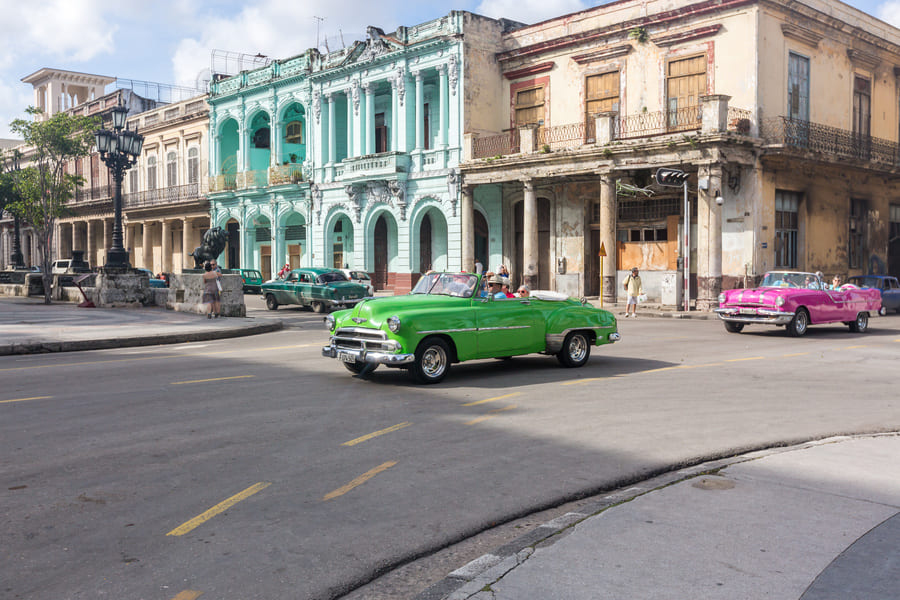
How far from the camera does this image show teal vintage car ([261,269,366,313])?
81.4 ft

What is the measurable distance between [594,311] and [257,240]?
35.3 meters

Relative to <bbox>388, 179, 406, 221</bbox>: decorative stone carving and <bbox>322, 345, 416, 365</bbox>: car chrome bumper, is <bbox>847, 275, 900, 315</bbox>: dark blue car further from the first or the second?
<bbox>322, 345, 416, 365</bbox>: car chrome bumper

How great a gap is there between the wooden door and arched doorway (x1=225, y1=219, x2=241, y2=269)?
36.9ft

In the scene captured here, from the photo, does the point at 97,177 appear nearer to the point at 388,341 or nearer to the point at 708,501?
the point at 388,341

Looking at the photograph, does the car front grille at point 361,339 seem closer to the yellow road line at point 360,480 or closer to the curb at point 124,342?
the yellow road line at point 360,480

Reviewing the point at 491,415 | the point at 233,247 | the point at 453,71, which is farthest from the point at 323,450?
the point at 233,247

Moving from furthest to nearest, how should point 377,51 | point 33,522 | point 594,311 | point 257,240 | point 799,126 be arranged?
point 257,240 → point 377,51 → point 799,126 → point 594,311 → point 33,522

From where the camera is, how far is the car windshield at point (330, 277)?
1001 inches

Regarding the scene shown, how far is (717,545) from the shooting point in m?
4.39

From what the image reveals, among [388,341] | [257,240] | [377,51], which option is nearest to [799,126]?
[377,51]

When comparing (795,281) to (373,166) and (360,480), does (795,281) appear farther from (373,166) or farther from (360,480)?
(373,166)

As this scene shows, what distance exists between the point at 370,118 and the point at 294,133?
7471mm

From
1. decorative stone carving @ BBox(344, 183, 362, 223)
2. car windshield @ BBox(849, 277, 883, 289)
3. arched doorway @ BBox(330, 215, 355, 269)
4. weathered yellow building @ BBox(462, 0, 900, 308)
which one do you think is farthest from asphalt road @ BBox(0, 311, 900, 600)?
arched doorway @ BBox(330, 215, 355, 269)

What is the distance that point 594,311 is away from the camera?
12.1m
